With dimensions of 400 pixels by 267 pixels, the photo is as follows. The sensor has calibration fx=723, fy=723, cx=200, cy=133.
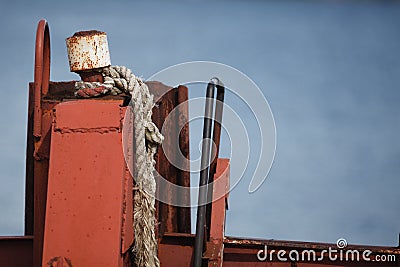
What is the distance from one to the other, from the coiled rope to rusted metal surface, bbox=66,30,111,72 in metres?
0.08

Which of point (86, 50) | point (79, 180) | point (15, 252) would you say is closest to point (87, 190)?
point (79, 180)

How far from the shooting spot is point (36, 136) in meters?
4.07

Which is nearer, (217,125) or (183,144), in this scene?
(217,125)

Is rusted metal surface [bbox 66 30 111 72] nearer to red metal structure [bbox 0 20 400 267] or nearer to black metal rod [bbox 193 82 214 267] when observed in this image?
red metal structure [bbox 0 20 400 267]

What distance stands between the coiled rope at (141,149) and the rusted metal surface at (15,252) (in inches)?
49.3

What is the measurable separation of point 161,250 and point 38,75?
59.6 inches

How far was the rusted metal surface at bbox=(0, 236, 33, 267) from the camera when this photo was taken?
496cm

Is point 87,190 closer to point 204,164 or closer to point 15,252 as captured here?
point 204,164

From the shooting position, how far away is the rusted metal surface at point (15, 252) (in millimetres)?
4965

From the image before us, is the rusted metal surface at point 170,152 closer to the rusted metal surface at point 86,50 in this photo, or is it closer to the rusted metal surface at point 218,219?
the rusted metal surface at point 218,219

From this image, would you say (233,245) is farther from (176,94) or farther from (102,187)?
(102,187)

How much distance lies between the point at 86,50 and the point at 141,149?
67 cm

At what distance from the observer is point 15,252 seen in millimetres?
4977

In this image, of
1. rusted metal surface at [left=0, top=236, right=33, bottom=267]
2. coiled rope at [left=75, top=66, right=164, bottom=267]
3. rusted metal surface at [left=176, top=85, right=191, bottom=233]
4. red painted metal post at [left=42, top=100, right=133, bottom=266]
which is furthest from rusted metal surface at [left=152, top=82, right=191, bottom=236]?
red painted metal post at [left=42, top=100, right=133, bottom=266]
